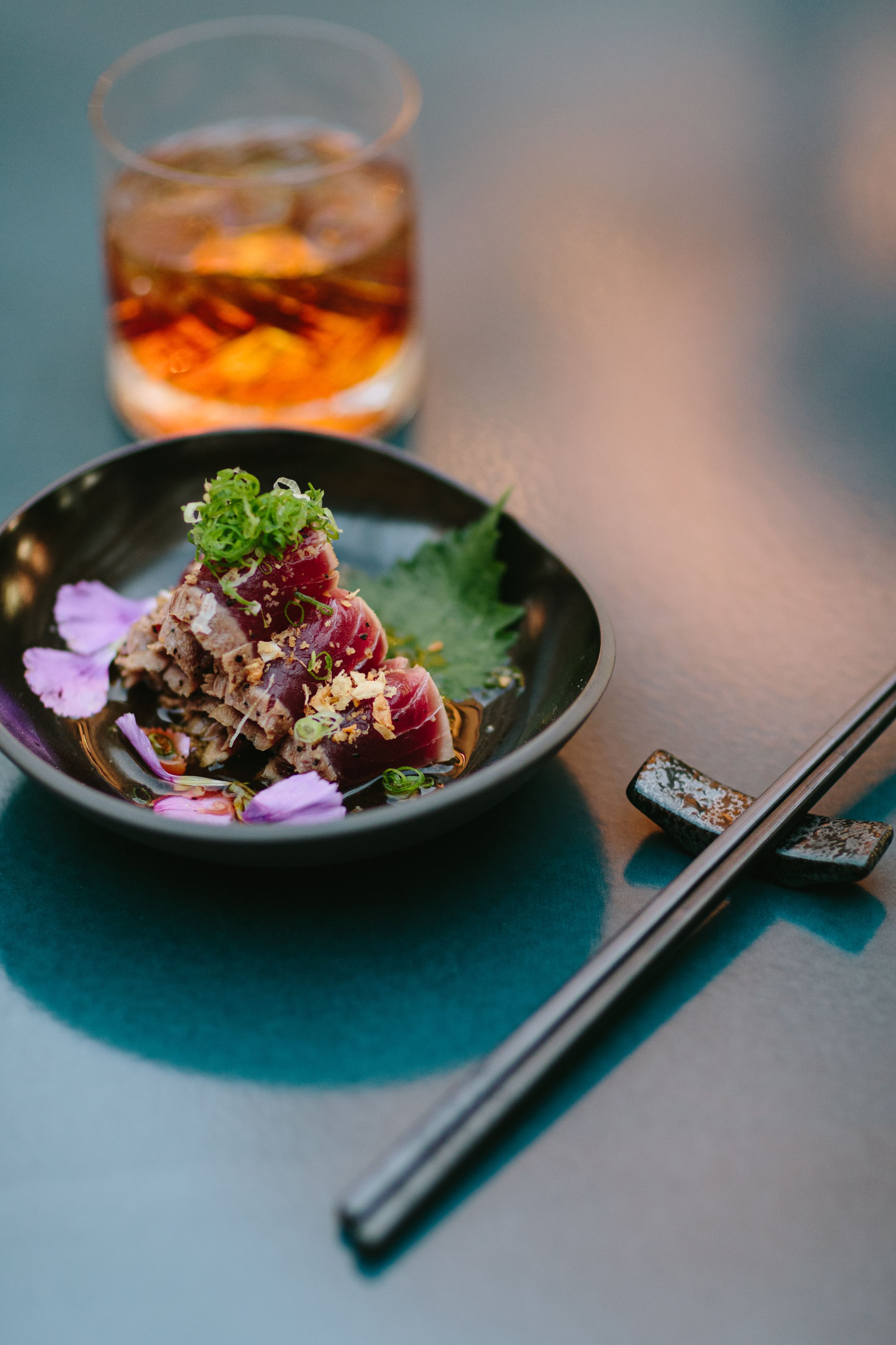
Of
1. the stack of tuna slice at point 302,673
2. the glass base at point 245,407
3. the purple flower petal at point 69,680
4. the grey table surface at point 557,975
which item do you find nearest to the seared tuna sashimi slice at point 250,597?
the stack of tuna slice at point 302,673

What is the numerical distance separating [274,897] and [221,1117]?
23 centimetres

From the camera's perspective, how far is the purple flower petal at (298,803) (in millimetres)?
1171

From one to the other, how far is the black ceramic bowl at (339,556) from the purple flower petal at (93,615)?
0.06ft

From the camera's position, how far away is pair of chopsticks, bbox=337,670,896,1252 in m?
0.96

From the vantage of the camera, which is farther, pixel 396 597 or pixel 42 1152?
pixel 396 597

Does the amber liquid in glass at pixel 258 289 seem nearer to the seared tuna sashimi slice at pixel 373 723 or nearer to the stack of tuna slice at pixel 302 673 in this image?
the stack of tuna slice at pixel 302 673

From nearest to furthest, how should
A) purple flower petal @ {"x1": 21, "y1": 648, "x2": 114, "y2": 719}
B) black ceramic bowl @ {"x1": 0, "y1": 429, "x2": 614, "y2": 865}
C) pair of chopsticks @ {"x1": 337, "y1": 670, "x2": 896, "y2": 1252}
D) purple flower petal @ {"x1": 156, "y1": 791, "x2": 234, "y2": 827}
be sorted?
pair of chopsticks @ {"x1": 337, "y1": 670, "x2": 896, "y2": 1252}
black ceramic bowl @ {"x1": 0, "y1": 429, "x2": 614, "y2": 865}
purple flower petal @ {"x1": 156, "y1": 791, "x2": 234, "y2": 827}
purple flower petal @ {"x1": 21, "y1": 648, "x2": 114, "y2": 719}

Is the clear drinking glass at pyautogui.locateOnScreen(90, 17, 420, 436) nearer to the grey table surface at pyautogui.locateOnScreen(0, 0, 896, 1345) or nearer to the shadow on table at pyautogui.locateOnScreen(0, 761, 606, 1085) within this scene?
the grey table surface at pyautogui.locateOnScreen(0, 0, 896, 1345)

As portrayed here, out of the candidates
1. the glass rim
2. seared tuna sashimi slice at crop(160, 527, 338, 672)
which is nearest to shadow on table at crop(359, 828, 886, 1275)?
seared tuna sashimi slice at crop(160, 527, 338, 672)

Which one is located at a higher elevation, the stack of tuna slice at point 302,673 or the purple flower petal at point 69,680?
the stack of tuna slice at point 302,673

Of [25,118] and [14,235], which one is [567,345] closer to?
[14,235]

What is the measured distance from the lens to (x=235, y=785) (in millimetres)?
1256

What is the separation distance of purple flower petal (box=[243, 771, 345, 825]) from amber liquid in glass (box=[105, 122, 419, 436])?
671 millimetres

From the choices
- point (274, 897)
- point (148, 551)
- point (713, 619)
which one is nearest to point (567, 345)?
point (713, 619)
